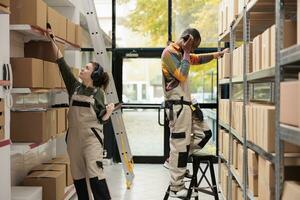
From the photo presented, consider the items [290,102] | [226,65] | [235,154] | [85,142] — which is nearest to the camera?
[290,102]

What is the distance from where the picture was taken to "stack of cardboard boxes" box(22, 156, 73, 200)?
13.6 feet

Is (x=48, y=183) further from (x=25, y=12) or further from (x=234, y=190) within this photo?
(x=234, y=190)

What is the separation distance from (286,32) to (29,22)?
229 cm

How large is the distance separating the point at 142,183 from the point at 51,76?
7.65 feet

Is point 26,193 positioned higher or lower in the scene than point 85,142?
lower

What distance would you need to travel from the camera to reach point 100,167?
384cm

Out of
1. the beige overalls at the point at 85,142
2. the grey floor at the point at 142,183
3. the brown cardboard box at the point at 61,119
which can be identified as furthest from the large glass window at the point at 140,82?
the beige overalls at the point at 85,142

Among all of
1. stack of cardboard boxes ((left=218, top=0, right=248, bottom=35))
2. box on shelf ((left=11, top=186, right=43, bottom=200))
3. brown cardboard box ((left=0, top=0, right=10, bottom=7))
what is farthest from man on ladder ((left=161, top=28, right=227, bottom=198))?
brown cardboard box ((left=0, top=0, right=10, bottom=7))

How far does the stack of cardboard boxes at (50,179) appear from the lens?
416 cm

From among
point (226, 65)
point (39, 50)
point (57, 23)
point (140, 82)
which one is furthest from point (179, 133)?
point (140, 82)

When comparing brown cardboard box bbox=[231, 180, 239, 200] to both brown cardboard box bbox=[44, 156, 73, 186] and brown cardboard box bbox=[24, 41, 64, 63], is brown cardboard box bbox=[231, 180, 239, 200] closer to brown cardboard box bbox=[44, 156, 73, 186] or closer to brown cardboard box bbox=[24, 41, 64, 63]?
brown cardboard box bbox=[44, 156, 73, 186]

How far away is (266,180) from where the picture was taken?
8.44 ft

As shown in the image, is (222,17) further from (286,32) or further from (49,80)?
(286,32)

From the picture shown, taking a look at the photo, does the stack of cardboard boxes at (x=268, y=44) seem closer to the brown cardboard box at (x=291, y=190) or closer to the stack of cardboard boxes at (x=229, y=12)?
the stack of cardboard boxes at (x=229, y=12)
